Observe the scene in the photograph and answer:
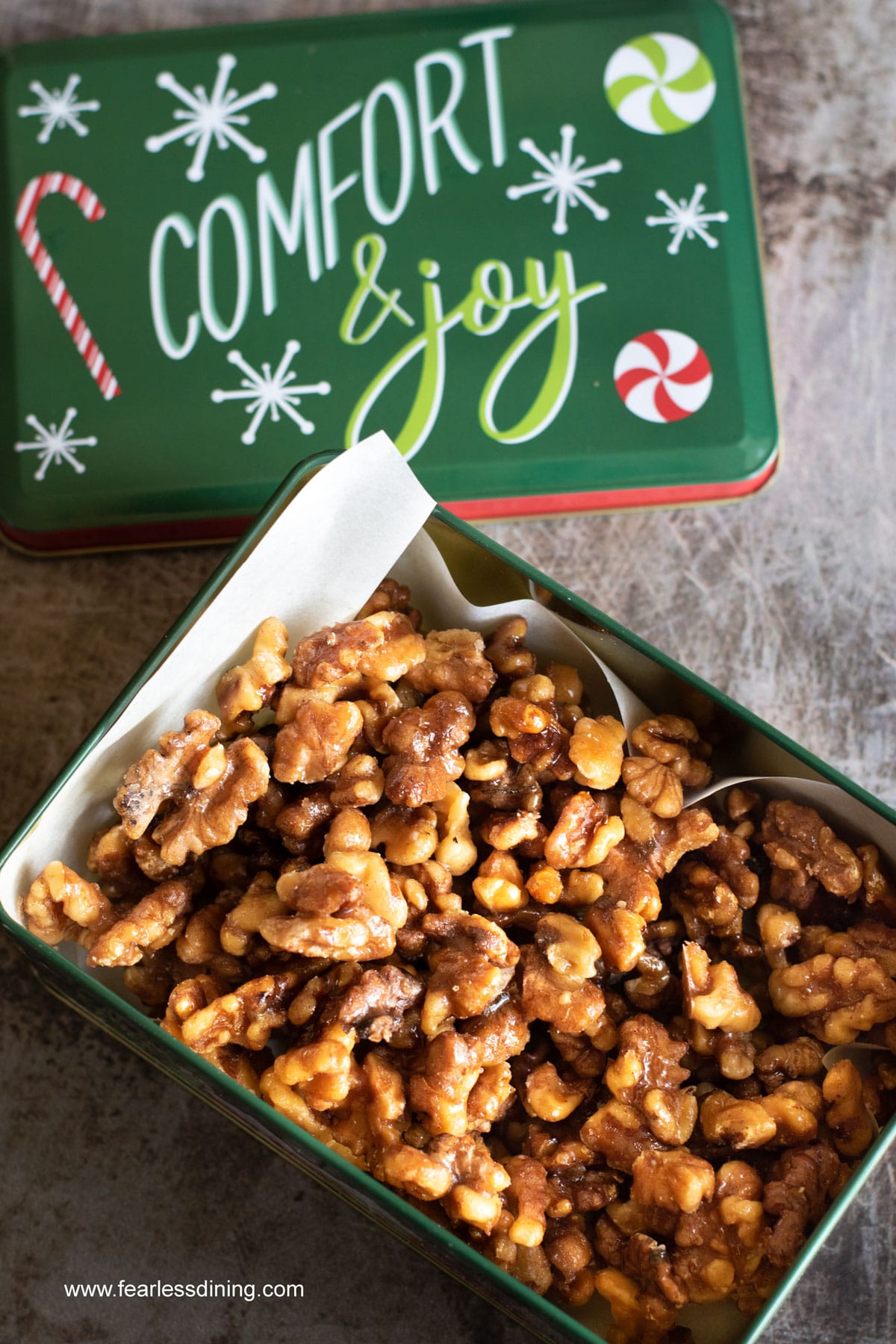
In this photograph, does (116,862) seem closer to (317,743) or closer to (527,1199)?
(317,743)

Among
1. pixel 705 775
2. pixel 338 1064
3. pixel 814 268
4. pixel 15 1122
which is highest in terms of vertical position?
pixel 814 268

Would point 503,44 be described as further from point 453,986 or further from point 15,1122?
point 15,1122

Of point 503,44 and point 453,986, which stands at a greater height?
point 503,44

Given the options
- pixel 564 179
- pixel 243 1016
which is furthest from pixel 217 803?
pixel 564 179

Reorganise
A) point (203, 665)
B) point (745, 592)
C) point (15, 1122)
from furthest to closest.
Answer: point (745, 592) < point (15, 1122) < point (203, 665)

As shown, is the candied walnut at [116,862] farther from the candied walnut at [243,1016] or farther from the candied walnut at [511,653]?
the candied walnut at [511,653]

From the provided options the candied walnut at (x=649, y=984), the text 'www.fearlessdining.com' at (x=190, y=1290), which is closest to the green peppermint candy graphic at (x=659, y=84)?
the candied walnut at (x=649, y=984)

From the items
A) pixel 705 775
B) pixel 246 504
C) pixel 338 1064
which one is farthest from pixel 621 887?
pixel 246 504
